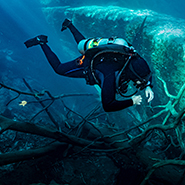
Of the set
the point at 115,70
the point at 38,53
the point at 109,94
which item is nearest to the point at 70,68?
the point at 115,70

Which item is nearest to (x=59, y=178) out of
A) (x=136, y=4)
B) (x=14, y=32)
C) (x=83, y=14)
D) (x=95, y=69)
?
(x=95, y=69)

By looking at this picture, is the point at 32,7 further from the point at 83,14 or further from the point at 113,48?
the point at 113,48

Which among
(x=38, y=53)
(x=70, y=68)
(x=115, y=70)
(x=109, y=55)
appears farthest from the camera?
(x=38, y=53)

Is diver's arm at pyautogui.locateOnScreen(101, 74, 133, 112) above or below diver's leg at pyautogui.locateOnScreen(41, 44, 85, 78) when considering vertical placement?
below

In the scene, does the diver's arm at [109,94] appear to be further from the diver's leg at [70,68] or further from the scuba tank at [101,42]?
the diver's leg at [70,68]

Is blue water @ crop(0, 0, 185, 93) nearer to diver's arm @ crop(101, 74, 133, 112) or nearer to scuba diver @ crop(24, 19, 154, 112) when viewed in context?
scuba diver @ crop(24, 19, 154, 112)

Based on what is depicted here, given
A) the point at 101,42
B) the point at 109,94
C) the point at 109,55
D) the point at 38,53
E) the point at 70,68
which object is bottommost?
the point at 109,94

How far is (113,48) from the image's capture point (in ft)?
7.13

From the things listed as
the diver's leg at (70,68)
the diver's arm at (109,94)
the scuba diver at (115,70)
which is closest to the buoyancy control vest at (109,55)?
the scuba diver at (115,70)

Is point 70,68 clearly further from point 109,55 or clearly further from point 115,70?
point 115,70

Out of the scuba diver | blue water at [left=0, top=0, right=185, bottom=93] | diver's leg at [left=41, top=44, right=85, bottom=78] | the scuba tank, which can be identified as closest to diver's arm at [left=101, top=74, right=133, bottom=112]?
the scuba diver

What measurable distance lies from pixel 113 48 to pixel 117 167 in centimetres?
249

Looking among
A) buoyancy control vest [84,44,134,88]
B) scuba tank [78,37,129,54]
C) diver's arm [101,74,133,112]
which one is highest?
scuba tank [78,37,129,54]

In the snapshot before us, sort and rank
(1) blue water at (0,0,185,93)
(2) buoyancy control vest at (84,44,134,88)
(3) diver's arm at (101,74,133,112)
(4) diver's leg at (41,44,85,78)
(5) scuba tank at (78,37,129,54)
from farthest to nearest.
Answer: (1) blue water at (0,0,185,93) → (4) diver's leg at (41,44,85,78) → (5) scuba tank at (78,37,129,54) → (2) buoyancy control vest at (84,44,134,88) → (3) diver's arm at (101,74,133,112)
